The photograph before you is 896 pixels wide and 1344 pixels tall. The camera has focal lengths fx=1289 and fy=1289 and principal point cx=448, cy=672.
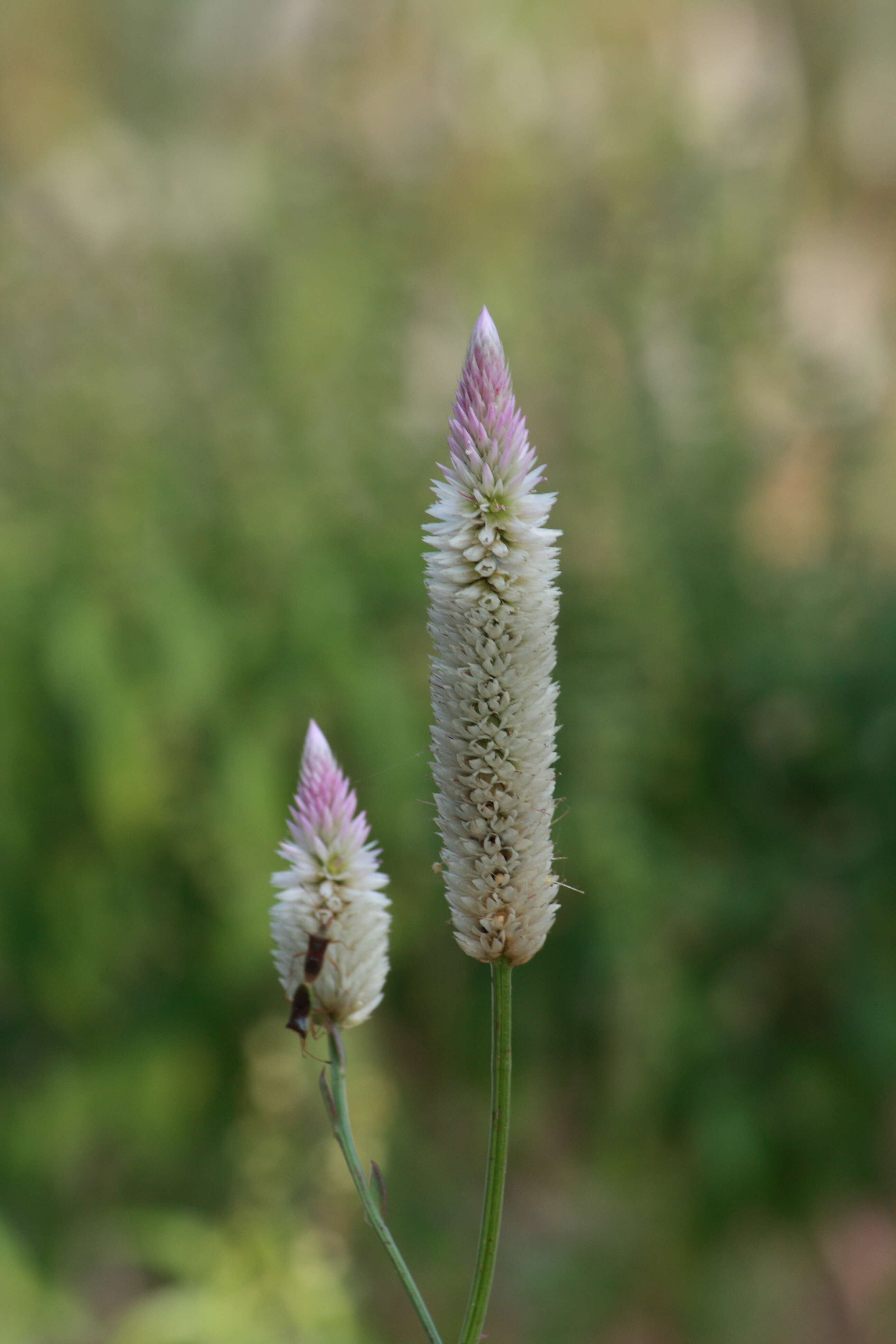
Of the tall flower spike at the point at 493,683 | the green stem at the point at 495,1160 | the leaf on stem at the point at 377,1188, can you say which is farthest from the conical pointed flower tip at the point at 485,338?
the leaf on stem at the point at 377,1188

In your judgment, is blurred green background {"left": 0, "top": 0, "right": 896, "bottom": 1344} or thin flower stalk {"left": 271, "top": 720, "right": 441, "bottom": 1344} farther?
blurred green background {"left": 0, "top": 0, "right": 896, "bottom": 1344}

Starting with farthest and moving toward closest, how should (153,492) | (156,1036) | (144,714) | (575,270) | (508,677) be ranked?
Answer: 1. (575,270)
2. (156,1036)
3. (153,492)
4. (144,714)
5. (508,677)

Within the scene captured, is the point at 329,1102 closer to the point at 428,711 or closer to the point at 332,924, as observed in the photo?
the point at 332,924

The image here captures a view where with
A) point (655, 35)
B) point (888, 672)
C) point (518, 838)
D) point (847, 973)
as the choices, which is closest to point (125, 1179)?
point (847, 973)

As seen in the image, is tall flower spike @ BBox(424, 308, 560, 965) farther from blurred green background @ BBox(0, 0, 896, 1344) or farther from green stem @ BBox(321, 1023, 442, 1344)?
blurred green background @ BBox(0, 0, 896, 1344)

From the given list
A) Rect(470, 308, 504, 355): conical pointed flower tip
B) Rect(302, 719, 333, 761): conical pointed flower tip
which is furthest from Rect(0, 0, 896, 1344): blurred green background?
Rect(470, 308, 504, 355): conical pointed flower tip

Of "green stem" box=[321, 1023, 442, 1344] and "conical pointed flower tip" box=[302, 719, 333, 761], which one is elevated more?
"conical pointed flower tip" box=[302, 719, 333, 761]

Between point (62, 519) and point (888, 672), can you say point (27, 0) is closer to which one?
point (62, 519)

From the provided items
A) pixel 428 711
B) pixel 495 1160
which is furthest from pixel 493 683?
pixel 428 711
